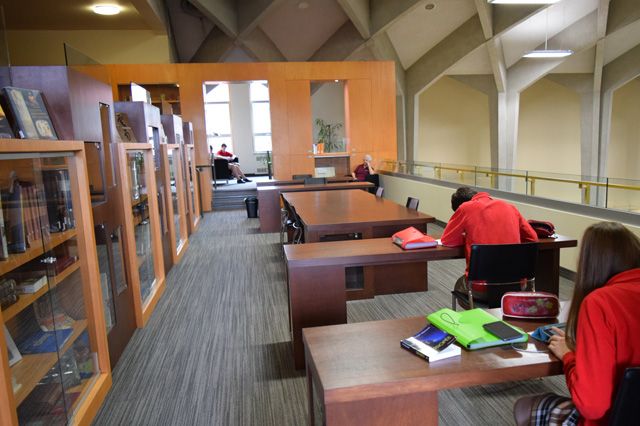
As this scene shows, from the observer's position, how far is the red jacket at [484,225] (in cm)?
296

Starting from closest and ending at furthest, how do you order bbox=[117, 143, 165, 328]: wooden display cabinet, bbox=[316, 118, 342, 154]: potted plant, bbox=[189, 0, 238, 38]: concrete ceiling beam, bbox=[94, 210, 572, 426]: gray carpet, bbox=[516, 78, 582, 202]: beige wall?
bbox=[94, 210, 572, 426]: gray carpet < bbox=[117, 143, 165, 328]: wooden display cabinet < bbox=[189, 0, 238, 38]: concrete ceiling beam < bbox=[516, 78, 582, 202]: beige wall < bbox=[316, 118, 342, 154]: potted plant

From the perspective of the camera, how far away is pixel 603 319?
1.33 meters

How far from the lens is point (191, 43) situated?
47.7 feet

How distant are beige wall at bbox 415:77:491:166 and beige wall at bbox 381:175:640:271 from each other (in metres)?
7.70

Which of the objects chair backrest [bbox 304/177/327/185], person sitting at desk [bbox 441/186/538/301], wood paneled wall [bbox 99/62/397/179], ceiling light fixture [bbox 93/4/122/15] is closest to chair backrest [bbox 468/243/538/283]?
person sitting at desk [bbox 441/186/538/301]

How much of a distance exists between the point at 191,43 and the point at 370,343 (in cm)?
1465

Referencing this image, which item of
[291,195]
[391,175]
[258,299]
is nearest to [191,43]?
[391,175]

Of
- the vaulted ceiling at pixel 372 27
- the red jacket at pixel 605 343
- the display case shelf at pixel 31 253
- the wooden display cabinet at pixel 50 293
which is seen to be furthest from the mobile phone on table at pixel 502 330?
the vaulted ceiling at pixel 372 27

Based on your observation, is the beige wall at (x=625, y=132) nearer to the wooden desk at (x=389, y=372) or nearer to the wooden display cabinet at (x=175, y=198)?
the wooden display cabinet at (x=175, y=198)

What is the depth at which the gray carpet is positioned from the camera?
2572 mm

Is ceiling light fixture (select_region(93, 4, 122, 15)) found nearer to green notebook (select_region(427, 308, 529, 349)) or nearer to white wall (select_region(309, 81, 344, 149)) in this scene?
white wall (select_region(309, 81, 344, 149))

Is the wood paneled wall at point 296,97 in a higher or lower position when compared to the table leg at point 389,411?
higher

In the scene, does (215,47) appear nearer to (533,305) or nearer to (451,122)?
(451,122)

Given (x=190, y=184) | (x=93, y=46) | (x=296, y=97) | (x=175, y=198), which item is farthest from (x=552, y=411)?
(x=93, y=46)
